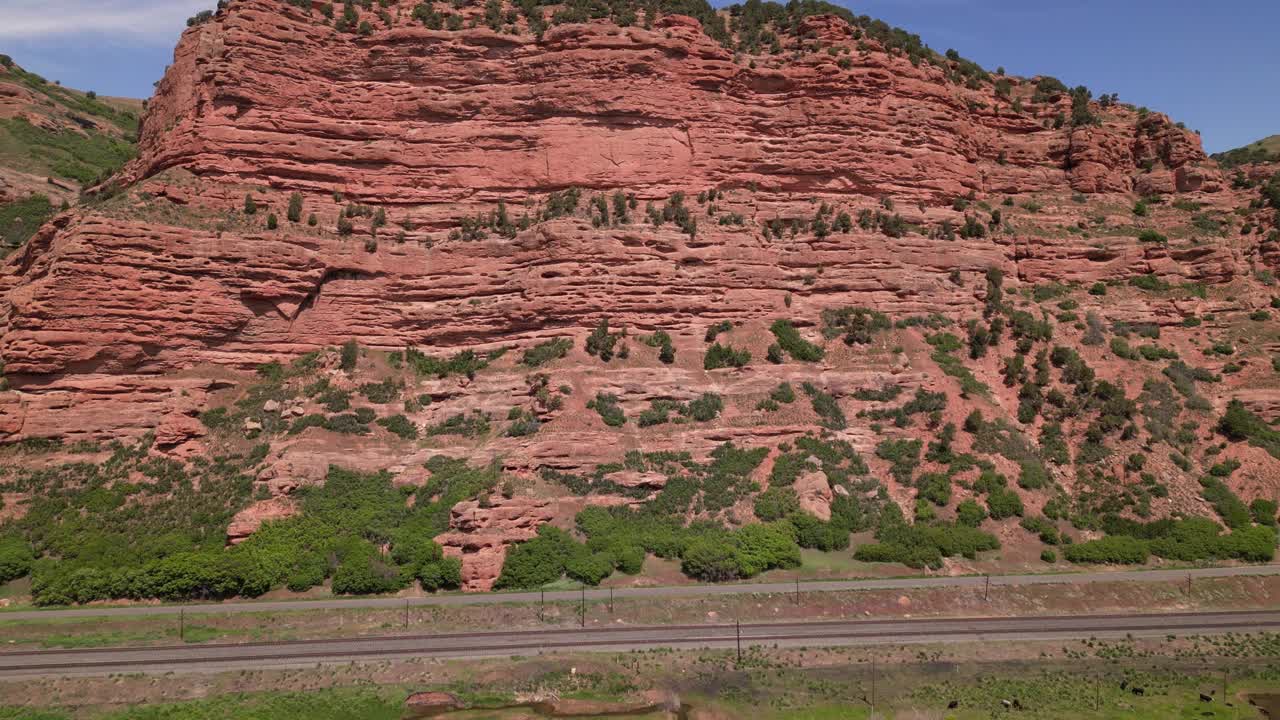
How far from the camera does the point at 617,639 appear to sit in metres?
25.5

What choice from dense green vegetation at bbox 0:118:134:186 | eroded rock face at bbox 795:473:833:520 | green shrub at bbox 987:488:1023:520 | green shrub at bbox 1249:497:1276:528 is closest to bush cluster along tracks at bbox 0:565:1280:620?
green shrub at bbox 987:488:1023:520

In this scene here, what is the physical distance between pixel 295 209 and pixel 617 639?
96.7ft

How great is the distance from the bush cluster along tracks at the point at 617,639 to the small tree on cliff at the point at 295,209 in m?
24.5

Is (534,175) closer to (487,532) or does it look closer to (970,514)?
(487,532)

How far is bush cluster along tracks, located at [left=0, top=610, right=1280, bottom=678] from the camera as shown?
2330 centimetres

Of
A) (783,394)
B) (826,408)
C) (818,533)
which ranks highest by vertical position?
(783,394)

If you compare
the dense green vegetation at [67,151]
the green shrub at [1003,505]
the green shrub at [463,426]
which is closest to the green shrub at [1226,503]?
the green shrub at [1003,505]

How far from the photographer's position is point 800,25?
53.0m

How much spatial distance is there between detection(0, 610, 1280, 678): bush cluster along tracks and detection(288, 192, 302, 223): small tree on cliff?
24455mm

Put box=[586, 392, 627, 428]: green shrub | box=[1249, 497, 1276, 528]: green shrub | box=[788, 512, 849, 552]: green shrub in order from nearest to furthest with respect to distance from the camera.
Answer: box=[788, 512, 849, 552]: green shrub
box=[1249, 497, 1276, 528]: green shrub
box=[586, 392, 627, 428]: green shrub

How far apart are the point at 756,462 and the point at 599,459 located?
673 centimetres

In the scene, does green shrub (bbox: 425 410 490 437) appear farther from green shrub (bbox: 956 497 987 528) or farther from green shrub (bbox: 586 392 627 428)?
green shrub (bbox: 956 497 987 528)

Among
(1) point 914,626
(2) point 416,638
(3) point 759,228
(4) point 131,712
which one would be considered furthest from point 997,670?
(3) point 759,228

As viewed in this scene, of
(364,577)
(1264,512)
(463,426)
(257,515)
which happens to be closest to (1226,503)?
(1264,512)
